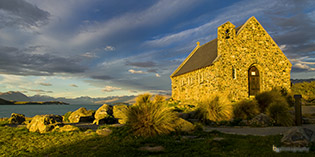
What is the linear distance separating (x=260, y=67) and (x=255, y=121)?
12.6 metres

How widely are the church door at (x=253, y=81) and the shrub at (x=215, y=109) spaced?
10.4 meters

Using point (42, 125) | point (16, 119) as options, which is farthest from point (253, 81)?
point (16, 119)

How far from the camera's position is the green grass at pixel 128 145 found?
277 inches

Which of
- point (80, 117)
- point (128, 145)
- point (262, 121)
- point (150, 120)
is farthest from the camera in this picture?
point (80, 117)

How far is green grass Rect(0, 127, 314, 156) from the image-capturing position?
7.03m

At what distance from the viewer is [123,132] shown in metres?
9.90

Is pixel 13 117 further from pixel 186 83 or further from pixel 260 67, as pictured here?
pixel 260 67

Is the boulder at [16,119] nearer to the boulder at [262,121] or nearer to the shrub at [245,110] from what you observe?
the shrub at [245,110]

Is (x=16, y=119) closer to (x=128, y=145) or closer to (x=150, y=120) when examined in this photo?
(x=150, y=120)

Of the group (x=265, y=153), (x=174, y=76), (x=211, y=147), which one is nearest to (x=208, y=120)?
(x=211, y=147)

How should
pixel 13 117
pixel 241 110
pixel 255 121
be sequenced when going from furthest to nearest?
pixel 13 117
pixel 241 110
pixel 255 121

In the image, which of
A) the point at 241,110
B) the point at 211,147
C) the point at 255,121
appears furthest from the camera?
the point at 241,110

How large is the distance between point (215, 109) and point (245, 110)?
8.63ft

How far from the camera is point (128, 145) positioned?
8.05 m
